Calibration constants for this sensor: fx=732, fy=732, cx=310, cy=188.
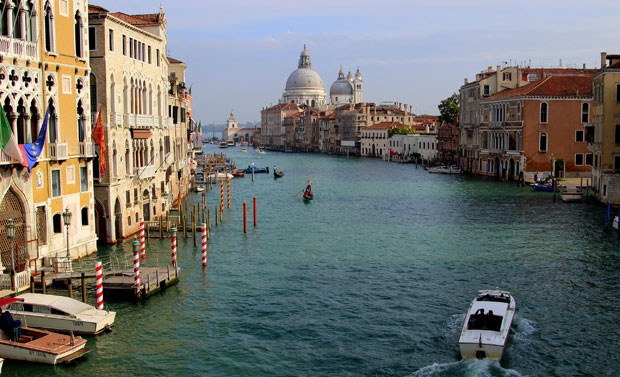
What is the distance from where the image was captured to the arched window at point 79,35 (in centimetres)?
1819

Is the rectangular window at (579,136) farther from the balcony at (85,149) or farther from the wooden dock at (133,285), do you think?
the wooden dock at (133,285)

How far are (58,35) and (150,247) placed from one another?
758cm

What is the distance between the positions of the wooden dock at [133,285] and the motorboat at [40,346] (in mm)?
3199

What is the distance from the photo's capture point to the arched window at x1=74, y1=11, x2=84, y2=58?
59.7ft

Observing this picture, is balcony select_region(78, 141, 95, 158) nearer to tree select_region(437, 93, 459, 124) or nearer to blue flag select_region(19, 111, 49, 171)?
blue flag select_region(19, 111, 49, 171)

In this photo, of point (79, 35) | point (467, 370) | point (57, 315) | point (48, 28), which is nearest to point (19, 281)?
point (57, 315)

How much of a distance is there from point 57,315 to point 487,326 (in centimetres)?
765

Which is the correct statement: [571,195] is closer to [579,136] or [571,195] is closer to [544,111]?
[579,136]

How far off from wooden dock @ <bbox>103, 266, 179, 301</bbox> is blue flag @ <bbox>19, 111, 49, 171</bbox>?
118 inches

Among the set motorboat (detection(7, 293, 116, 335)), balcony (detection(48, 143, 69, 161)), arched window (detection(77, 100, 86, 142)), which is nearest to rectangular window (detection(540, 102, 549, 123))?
arched window (detection(77, 100, 86, 142))

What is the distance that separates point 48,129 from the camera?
1700 centimetres

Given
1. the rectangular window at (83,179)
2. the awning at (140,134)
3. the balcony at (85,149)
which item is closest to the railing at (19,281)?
the rectangular window at (83,179)

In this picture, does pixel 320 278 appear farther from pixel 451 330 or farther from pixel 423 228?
pixel 423 228

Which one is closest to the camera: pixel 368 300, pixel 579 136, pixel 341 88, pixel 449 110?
pixel 368 300
